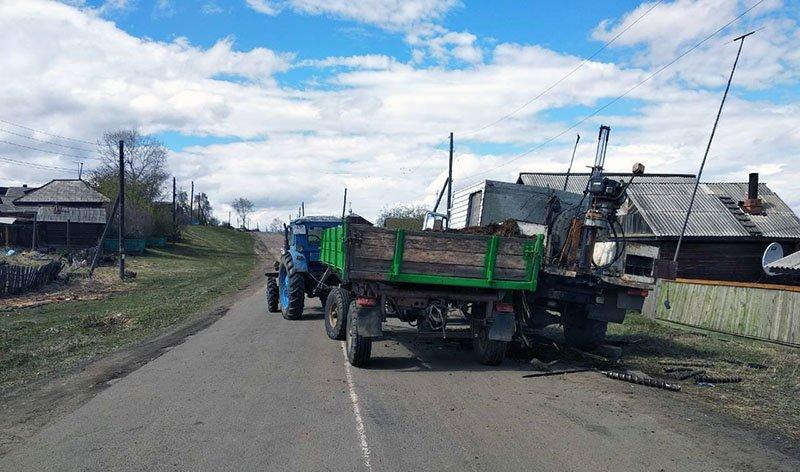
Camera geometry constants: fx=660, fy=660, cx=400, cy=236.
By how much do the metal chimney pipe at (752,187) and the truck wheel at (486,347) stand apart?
2531cm

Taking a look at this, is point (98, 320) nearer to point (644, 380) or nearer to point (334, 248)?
point (334, 248)

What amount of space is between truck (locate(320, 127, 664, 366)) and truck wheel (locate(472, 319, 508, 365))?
2 centimetres

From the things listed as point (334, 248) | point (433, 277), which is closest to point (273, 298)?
point (334, 248)

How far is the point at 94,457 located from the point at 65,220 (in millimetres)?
54252

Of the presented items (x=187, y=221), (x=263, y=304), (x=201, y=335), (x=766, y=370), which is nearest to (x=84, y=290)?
(x=263, y=304)

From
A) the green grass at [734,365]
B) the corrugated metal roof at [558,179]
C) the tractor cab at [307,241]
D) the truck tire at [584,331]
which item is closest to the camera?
the green grass at [734,365]

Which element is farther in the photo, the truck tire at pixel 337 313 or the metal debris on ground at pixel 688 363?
the truck tire at pixel 337 313

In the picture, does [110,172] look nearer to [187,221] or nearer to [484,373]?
[187,221]

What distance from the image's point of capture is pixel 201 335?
46.3 feet

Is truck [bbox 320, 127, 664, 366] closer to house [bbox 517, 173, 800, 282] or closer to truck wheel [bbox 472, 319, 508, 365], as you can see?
truck wheel [bbox 472, 319, 508, 365]

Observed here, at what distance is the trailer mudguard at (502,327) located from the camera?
399 inches

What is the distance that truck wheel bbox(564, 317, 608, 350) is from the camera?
12.1m

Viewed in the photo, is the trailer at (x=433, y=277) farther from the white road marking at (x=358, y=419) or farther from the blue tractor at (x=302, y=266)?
the blue tractor at (x=302, y=266)

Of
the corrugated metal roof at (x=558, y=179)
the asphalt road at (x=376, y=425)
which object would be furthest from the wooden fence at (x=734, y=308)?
the corrugated metal roof at (x=558, y=179)
